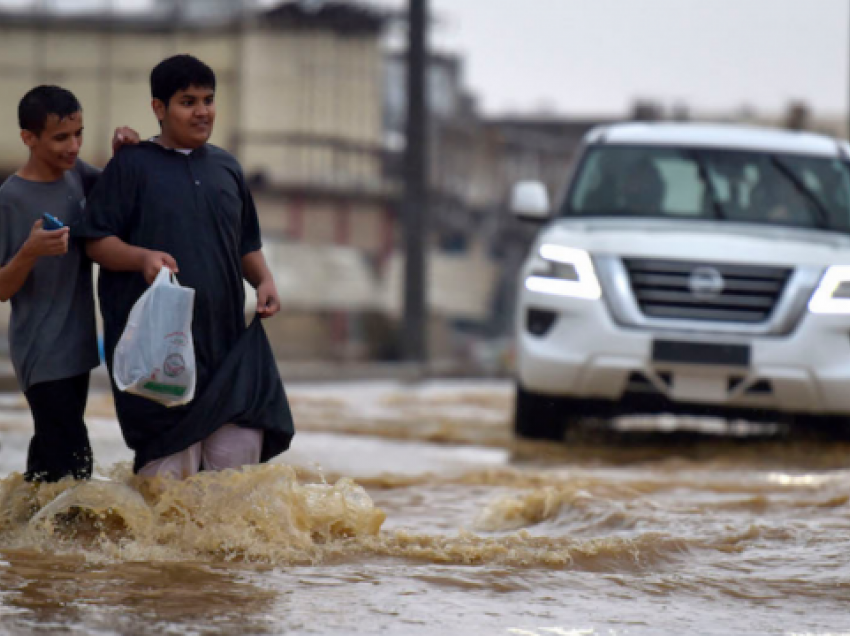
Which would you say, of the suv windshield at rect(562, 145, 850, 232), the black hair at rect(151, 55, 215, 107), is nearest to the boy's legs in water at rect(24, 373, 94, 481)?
the black hair at rect(151, 55, 215, 107)

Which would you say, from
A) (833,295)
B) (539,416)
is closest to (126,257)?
(833,295)

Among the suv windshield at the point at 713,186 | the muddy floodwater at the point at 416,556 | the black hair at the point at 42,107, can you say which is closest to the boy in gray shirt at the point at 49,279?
the black hair at the point at 42,107

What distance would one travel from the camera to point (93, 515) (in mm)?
5496

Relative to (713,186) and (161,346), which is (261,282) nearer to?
(161,346)

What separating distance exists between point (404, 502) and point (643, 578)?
223cm

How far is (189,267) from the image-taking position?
17.7 feet

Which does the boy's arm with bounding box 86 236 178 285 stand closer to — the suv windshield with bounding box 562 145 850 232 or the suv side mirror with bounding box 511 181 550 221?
the suv side mirror with bounding box 511 181 550 221

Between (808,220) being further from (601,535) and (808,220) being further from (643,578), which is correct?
(643,578)

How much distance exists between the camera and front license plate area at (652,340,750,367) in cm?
947

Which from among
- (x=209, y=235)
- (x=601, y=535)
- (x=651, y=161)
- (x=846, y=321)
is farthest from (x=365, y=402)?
(x=209, y=235)

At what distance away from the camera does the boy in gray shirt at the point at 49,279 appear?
5.48 m

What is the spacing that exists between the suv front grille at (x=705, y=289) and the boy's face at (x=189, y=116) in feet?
15.2

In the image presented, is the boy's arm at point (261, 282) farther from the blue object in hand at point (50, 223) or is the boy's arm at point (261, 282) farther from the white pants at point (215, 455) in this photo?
the blue object in hand at point (50, 223)

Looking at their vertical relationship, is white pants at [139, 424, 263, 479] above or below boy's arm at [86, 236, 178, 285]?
below
